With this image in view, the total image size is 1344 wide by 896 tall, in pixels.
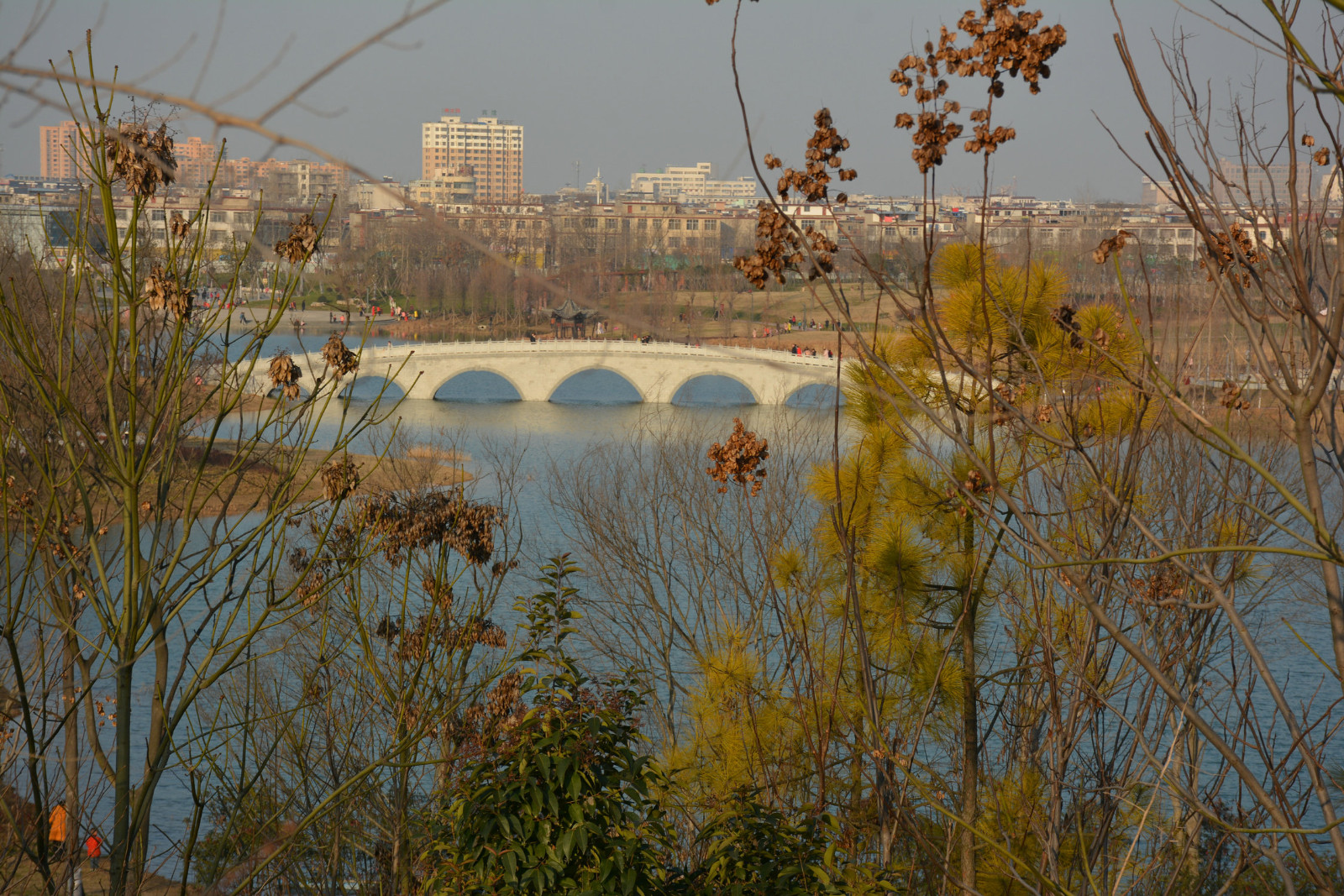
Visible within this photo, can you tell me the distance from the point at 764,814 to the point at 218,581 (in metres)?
10.6

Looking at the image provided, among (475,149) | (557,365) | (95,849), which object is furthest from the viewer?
(475,149)

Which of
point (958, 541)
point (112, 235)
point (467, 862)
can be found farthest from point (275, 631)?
point (112, 235)

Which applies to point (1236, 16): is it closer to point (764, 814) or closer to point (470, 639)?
point (764, 814)

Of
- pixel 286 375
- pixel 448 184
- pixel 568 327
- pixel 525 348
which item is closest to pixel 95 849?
pixel 286 375

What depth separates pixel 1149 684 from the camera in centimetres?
299

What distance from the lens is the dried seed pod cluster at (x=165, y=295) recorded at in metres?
2.52

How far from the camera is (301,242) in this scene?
2.60 m

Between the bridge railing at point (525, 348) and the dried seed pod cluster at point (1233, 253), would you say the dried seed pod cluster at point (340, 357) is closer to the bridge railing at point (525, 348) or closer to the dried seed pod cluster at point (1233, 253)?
the dried seed pod cluster at point (1233, 253)

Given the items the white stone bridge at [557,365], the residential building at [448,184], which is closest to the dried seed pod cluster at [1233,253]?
the white stone bridge at [557,365]

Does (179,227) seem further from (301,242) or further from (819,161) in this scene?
(819,161)

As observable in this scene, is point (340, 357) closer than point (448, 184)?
Yes

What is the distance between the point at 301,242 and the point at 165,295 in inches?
12.2

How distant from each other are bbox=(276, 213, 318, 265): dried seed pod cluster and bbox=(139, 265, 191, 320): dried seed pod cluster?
235 mm

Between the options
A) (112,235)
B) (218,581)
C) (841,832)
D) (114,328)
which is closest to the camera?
(112,235)
